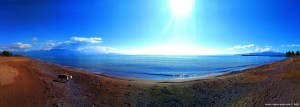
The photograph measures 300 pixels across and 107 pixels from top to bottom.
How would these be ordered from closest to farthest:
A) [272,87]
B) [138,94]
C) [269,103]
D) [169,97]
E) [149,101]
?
[269,103], [149,101], [169,97], [138,94], [272,87]

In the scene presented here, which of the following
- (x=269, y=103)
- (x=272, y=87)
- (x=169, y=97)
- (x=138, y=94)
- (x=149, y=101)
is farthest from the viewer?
(x=272, y=87)

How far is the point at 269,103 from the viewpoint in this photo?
10.7m

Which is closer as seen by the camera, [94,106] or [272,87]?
[94,106]

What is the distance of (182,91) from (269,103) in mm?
5658

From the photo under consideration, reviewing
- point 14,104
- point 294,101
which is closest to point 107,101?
point 14,104

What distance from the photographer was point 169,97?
12961 mm

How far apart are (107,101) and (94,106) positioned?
1117 mm

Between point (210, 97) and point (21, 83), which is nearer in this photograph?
point (210, 97)

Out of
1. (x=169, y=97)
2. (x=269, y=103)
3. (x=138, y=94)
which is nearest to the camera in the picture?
(x=269, y=103)

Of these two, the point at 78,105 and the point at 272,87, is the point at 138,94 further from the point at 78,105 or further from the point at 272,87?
the point at 272,87

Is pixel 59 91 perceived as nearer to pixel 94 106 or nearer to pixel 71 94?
pixel 71 94

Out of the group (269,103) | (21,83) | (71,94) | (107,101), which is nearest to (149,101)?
(107,101)

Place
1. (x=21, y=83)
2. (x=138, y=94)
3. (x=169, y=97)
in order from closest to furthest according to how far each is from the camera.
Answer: (x=169, y=97)
(x=138, y=94)
(x=21, y=83)

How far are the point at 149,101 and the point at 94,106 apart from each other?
126 inches
